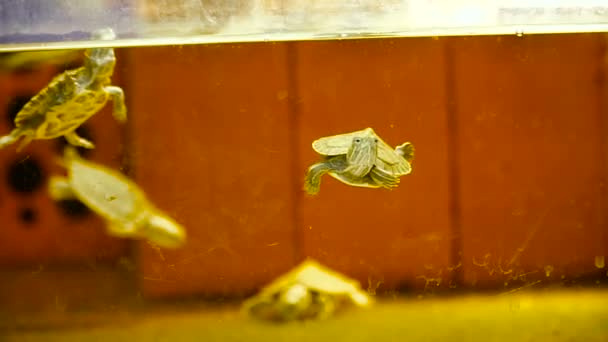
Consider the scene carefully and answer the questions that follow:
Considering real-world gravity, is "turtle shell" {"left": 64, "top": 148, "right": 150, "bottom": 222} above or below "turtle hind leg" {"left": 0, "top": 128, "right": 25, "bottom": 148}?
below

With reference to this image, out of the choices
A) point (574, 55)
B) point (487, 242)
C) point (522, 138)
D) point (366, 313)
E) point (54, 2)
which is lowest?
point (366, 313)

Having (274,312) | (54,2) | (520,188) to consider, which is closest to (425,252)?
(520,188)

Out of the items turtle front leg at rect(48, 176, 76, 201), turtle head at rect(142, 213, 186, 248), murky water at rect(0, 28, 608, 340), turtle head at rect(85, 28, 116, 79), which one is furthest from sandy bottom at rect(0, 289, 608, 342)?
turtle head at rect(85, 28, 116, 79)

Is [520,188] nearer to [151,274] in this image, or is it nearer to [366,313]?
[366,313]

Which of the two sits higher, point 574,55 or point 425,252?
point 574,55

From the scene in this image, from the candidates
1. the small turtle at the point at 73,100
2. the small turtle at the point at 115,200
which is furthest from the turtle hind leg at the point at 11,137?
the small turtle at the point at 115,200

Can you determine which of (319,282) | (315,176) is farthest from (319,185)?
(319,282)

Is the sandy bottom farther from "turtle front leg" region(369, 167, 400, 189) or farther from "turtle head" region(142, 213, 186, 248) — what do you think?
"turtle front leg" region(369, 167, 400, 189)
